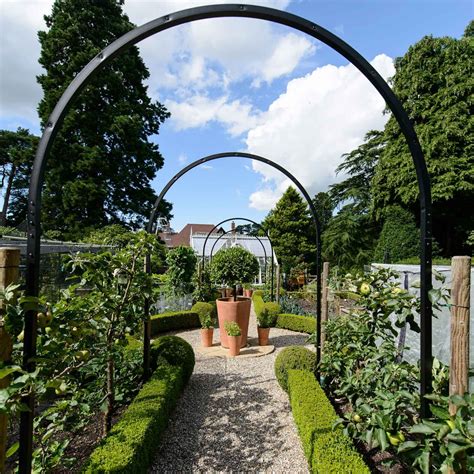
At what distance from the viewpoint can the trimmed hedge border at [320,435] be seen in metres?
2.06

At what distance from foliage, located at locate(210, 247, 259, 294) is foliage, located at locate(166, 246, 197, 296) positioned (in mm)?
3395

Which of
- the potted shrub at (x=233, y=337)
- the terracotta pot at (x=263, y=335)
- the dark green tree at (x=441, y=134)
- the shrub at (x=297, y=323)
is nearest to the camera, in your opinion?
the potted shrub at (x=233, y=337)

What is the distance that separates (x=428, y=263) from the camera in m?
1.75

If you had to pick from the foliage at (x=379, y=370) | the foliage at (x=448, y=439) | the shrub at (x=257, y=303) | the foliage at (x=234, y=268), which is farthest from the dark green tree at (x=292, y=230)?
the foliage at (x=448, y=439)

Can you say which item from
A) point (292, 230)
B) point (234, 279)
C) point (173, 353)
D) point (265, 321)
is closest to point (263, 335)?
point (265, 321)

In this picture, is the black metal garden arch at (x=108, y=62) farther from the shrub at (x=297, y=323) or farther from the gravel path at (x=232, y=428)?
the shrub at (x=297, y=323)

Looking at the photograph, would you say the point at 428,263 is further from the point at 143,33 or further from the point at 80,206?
the point at 80,206

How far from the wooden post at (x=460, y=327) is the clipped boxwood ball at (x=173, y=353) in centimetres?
307

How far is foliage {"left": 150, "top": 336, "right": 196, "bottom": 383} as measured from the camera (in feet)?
12.9

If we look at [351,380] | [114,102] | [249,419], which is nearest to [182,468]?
[249,419]

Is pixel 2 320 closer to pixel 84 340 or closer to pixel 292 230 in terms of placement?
pixel 84 340

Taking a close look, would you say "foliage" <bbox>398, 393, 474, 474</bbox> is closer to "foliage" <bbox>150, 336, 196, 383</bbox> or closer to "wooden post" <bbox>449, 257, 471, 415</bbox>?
"wooden post" <bbox>449, 257, 471, 415</bbox>

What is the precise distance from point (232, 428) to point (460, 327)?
2475mm

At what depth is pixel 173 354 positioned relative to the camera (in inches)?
156
